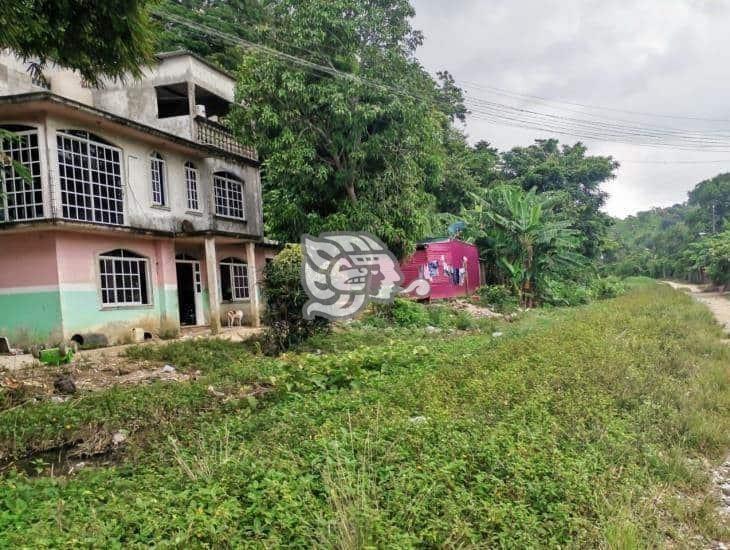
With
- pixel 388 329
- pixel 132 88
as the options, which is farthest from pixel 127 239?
pixel 388 329

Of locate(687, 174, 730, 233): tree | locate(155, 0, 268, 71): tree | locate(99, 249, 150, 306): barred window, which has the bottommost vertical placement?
locate(99, 249, 150, 306): barred window

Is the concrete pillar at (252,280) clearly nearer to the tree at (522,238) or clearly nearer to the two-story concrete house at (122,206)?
the two-story concrete house at (122,206)

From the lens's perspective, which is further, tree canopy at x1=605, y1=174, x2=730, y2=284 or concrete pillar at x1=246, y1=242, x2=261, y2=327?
tree canopy at x1=605, y1=174, x2=730, y2=284

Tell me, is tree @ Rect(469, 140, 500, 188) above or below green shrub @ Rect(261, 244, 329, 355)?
above

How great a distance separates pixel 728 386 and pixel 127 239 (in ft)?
37.4

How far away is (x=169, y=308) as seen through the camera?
12.2 metres

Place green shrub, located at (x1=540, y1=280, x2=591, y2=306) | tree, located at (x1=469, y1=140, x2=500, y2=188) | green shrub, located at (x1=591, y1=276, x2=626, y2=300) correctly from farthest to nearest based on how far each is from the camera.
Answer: tree, located at (x1=469, y1=140, x2=500, y2=188)
green shrub, located at (x1=591, y1=276, x2=626, y2=300)
green shrub, located at (x1=540, y1=280, x2=591, y2=306)

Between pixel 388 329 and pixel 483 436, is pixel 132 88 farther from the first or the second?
pixel 483 436

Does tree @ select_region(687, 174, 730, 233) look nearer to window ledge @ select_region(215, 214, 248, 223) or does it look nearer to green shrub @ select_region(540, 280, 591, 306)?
green shrub @ select_region(540, 280, 591, 306)

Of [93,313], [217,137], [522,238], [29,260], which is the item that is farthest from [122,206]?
[522,238]

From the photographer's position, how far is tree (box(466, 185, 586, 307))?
1809 centimetres

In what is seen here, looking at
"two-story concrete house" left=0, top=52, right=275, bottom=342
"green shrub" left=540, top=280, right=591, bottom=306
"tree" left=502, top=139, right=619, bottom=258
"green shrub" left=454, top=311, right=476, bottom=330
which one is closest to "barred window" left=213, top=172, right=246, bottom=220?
"two-story concrete house" left=0, top=52, right=275, bottom=342

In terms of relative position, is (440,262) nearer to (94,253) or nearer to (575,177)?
(94,253)

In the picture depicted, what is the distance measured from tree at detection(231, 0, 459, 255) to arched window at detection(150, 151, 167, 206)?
2104 millimetres
